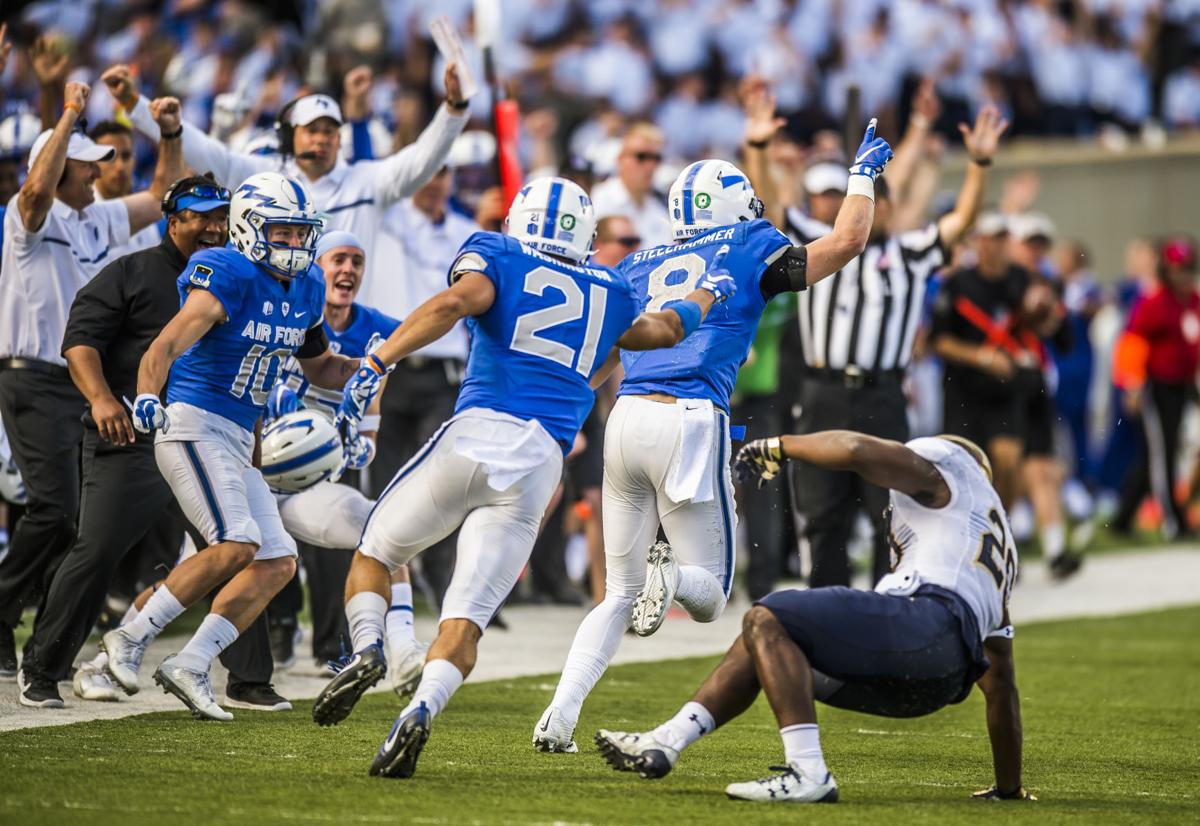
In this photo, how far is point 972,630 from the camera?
17.6 feet

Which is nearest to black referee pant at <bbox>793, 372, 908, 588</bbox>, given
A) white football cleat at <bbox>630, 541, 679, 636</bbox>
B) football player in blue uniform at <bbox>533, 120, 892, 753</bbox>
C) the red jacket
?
football player in blue uniform at <bbox>533, 120, 892, 753</bbox>

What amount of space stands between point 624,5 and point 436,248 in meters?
10.9

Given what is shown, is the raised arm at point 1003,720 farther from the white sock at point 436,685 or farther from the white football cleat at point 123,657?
the white football cleat at point 123,657

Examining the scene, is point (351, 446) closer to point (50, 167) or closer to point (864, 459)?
point (50, 167)

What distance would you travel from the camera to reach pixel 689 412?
21.3ft

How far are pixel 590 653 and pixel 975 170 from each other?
3.95 m

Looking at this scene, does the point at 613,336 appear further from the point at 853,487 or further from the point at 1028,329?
the point at 1028,329

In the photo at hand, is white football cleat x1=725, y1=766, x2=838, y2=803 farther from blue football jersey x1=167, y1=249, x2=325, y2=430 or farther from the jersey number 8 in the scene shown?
blue football jersey x1=167, y1=249, x2=325, y2=430

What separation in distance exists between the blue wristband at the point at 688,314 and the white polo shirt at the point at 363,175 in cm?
288

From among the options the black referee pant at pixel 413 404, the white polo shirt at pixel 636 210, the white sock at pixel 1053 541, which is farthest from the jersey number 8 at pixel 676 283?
the white sock at pixel 1053 541

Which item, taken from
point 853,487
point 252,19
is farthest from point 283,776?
point 252,19

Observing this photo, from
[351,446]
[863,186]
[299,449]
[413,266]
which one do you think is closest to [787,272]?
[863,186]

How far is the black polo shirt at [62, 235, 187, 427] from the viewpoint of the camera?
684 cm

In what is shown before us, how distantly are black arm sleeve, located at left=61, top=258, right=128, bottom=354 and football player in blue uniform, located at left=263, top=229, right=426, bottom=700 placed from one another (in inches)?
25.0
